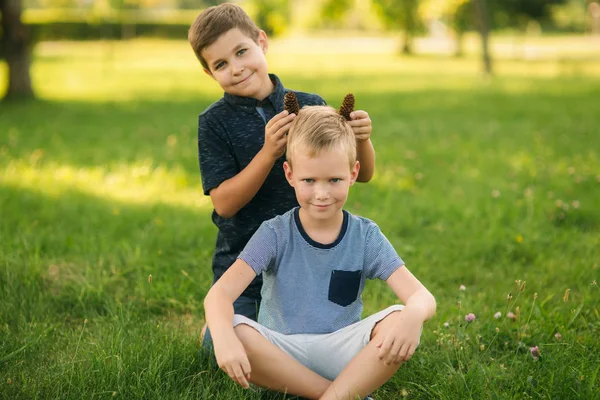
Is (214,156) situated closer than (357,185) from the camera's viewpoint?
Yes

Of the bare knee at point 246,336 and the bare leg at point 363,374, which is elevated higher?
the bare knee at point 246,336

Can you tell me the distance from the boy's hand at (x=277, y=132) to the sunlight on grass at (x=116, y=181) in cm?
288

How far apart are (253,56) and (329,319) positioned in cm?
119

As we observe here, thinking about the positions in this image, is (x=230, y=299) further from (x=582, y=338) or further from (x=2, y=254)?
(x=2, y=254)

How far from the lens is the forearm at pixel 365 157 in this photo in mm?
2832

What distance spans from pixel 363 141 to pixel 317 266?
565 mm

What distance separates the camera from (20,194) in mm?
5625

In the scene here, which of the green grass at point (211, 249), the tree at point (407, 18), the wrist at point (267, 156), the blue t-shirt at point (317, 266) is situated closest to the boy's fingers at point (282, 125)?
the wrist at point (267, 156)

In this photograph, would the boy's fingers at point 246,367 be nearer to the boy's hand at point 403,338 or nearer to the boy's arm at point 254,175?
the boy's hand at point 403,338

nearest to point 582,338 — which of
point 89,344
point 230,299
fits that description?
point 230,299

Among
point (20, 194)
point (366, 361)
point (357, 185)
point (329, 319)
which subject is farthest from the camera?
point (357, 185)

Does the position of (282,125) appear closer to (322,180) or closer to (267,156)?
(267,156)

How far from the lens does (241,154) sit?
3098 mm

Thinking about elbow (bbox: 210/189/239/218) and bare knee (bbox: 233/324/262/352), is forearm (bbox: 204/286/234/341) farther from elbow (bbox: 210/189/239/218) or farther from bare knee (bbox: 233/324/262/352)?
elbow (bbox: 210/189/239/218)
